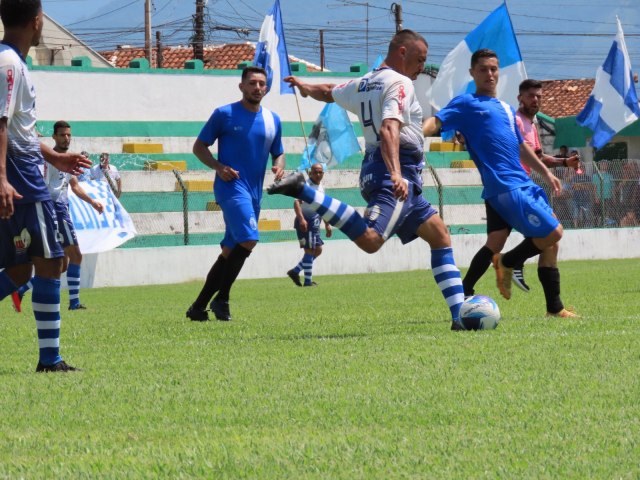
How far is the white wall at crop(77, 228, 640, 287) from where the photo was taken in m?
24.2

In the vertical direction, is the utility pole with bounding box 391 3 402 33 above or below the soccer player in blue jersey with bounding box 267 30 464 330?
above

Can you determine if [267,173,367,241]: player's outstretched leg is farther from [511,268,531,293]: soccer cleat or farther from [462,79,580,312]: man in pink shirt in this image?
[511,268,531,293]: soccer cleat

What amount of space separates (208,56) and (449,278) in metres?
51.9

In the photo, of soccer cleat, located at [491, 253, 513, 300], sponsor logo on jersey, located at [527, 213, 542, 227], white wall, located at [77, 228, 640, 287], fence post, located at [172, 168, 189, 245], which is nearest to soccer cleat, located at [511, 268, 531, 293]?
soccer cleat, located at [491, 253, 513, 300]

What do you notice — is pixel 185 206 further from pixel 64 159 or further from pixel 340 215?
pixel 64 159

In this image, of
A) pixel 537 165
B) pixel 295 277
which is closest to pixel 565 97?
pixel 295 277

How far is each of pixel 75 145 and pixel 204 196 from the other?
5.93 metres

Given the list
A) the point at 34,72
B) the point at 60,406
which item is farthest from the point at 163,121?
the point at 60,406

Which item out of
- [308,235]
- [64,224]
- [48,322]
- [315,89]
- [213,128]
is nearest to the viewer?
[48,322]

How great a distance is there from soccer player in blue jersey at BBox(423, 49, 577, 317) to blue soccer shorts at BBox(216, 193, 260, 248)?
2.37 m

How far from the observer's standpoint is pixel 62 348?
9.52 metres

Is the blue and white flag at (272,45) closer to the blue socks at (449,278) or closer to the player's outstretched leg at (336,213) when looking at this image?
the blue socks at (449,278)

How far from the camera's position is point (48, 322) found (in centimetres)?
771

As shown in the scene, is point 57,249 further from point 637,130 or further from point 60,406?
point 637,130
